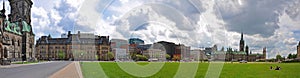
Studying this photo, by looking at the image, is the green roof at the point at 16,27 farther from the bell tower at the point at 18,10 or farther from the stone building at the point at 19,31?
the bell tower at the point at 18,10

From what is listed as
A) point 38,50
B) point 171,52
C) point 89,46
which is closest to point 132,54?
point 89,46

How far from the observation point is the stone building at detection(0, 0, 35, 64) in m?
88.2

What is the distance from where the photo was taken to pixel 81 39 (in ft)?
522

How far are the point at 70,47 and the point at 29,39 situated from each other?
63.5 metres

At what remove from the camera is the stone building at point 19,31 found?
289 ft

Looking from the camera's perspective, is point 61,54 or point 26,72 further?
point 61,54

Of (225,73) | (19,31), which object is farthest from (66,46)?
(225,73)

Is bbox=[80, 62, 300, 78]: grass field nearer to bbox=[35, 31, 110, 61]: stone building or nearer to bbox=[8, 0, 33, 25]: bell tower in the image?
bbox=[8, 0, 33, 25]: bell tower

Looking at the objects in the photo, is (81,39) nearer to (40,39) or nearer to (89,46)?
(89,46)

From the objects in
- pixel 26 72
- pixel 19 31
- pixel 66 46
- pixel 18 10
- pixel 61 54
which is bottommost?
pixel 26 72

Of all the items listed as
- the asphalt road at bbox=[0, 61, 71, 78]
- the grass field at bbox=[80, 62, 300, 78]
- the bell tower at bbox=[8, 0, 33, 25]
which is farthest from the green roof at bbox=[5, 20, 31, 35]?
the grass field at bbox=[80, 62, 300, 78]

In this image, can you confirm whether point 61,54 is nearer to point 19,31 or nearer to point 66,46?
point 66,46

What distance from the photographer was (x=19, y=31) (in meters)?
99.5

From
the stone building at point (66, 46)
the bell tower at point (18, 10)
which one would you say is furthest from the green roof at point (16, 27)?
the stone building at point (66, 46)
